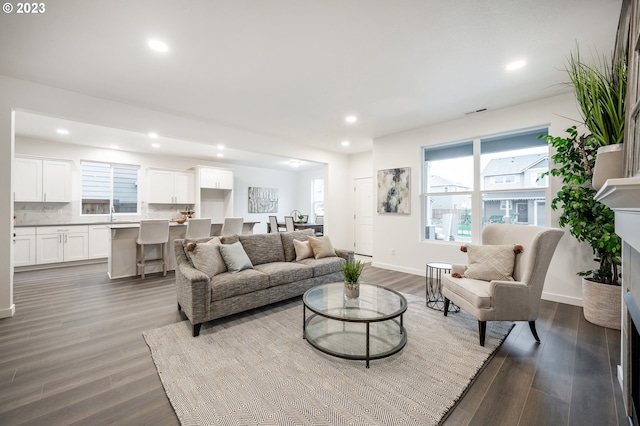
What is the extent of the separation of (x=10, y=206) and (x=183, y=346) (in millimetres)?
2640

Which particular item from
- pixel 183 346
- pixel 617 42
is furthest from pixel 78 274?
pixel 617 42

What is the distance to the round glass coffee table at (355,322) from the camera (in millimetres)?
2137

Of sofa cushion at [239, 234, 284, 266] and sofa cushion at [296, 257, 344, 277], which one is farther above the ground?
sofa cushion at [239, 234, 284, 266]

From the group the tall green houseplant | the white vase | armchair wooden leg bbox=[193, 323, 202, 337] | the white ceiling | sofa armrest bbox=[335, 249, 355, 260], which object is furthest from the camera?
sofa armrest bbox=[335, 249, 355, 260]

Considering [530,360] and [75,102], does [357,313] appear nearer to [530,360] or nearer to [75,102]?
[530,360]

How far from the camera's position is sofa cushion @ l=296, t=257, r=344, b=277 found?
356 centimetres

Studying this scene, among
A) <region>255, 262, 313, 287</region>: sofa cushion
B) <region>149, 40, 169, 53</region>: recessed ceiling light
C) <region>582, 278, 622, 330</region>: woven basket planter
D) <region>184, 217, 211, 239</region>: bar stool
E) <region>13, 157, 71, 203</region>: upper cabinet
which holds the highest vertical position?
<region>149, 40, 169, 53</region>: recessed ceiling light

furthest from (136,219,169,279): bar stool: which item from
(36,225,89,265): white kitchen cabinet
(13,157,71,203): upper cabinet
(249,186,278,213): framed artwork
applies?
(249,186,278,213): framed artwork

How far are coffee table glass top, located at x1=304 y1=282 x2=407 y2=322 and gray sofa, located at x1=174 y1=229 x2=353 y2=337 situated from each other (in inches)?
22.8

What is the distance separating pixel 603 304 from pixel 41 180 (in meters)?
9.13

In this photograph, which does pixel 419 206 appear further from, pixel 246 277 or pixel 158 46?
pixel 158 46

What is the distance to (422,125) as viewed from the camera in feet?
15.5

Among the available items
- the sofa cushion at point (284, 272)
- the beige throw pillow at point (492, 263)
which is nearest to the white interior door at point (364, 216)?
the sofa cushion at point (284, 272)

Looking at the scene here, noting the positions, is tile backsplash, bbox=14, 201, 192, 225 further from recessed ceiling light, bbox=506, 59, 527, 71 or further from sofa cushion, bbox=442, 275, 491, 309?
recessed ceiling light, bbox=506, 59, 527, 71
